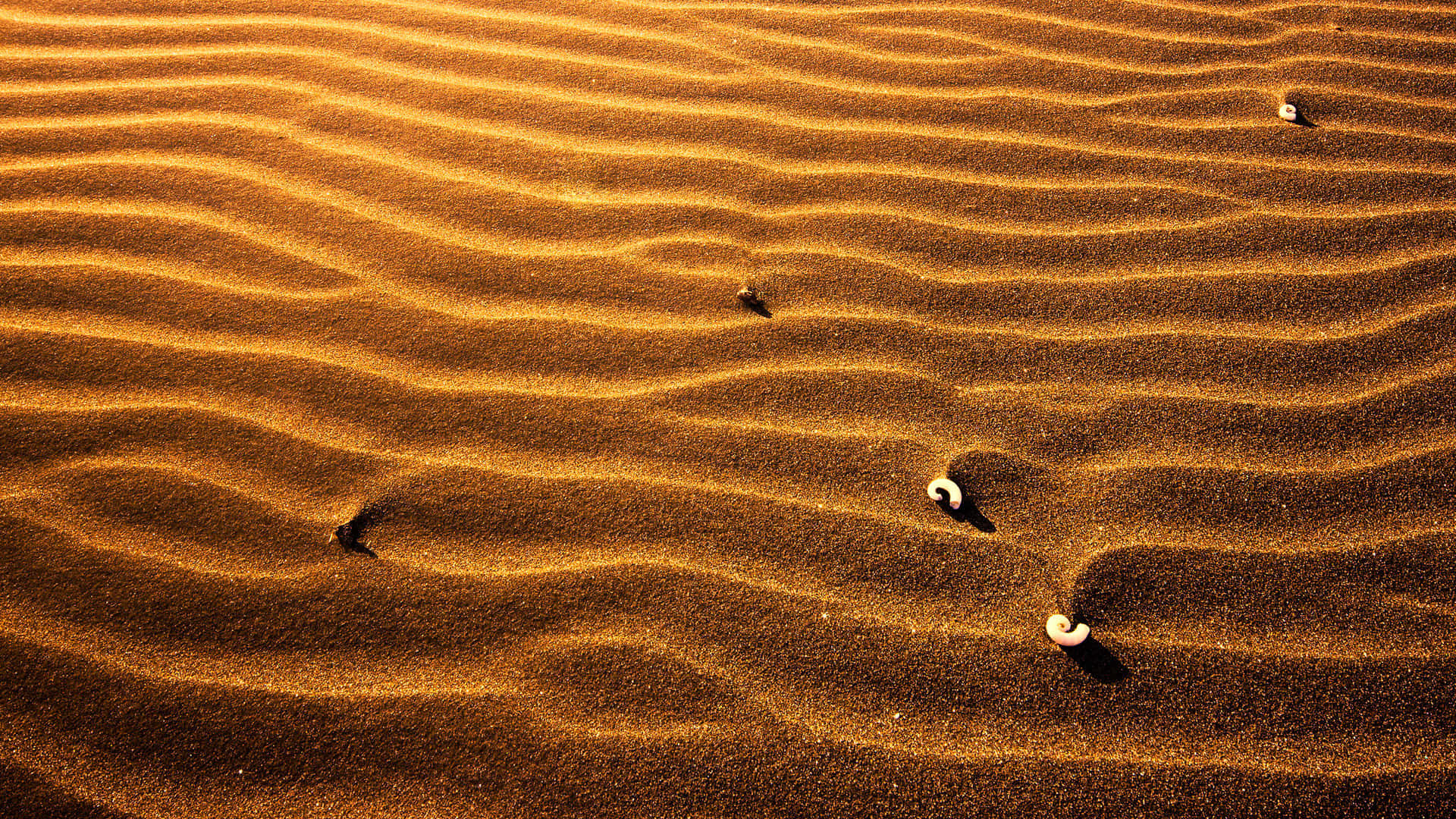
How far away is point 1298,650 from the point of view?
1.53 m

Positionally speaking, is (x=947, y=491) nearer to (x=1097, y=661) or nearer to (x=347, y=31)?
(x=1097, y=661)

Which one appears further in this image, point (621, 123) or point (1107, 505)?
point (621, 123)

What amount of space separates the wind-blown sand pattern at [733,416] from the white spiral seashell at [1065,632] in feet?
0.15

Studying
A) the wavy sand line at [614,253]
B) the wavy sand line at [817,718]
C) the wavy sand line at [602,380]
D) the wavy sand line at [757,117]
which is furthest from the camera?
the wavy sand line at [757,117]

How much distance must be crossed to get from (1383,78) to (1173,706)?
2.24 meters

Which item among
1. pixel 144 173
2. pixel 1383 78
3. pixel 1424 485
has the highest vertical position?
pixel 1383 78

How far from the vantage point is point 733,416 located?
188 cm

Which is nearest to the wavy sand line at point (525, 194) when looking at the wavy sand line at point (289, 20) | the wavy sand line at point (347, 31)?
the wavy sand line at point (347, 31)

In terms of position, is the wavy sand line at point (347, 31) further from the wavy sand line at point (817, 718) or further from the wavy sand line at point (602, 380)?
the wavy sand line at point (817, 718)

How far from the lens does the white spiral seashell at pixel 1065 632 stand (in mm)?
1539

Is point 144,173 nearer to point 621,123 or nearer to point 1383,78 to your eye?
point 621,123

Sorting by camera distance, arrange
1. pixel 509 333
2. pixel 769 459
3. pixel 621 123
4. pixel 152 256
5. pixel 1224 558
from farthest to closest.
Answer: pixel 621 123 → pixel 152 256 → pixel 509 333 → pixel 769 459 → pixel 1224 558

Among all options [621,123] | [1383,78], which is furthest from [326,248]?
[1383,78]

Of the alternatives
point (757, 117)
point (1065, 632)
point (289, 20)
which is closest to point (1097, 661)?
point (1065, 632)
